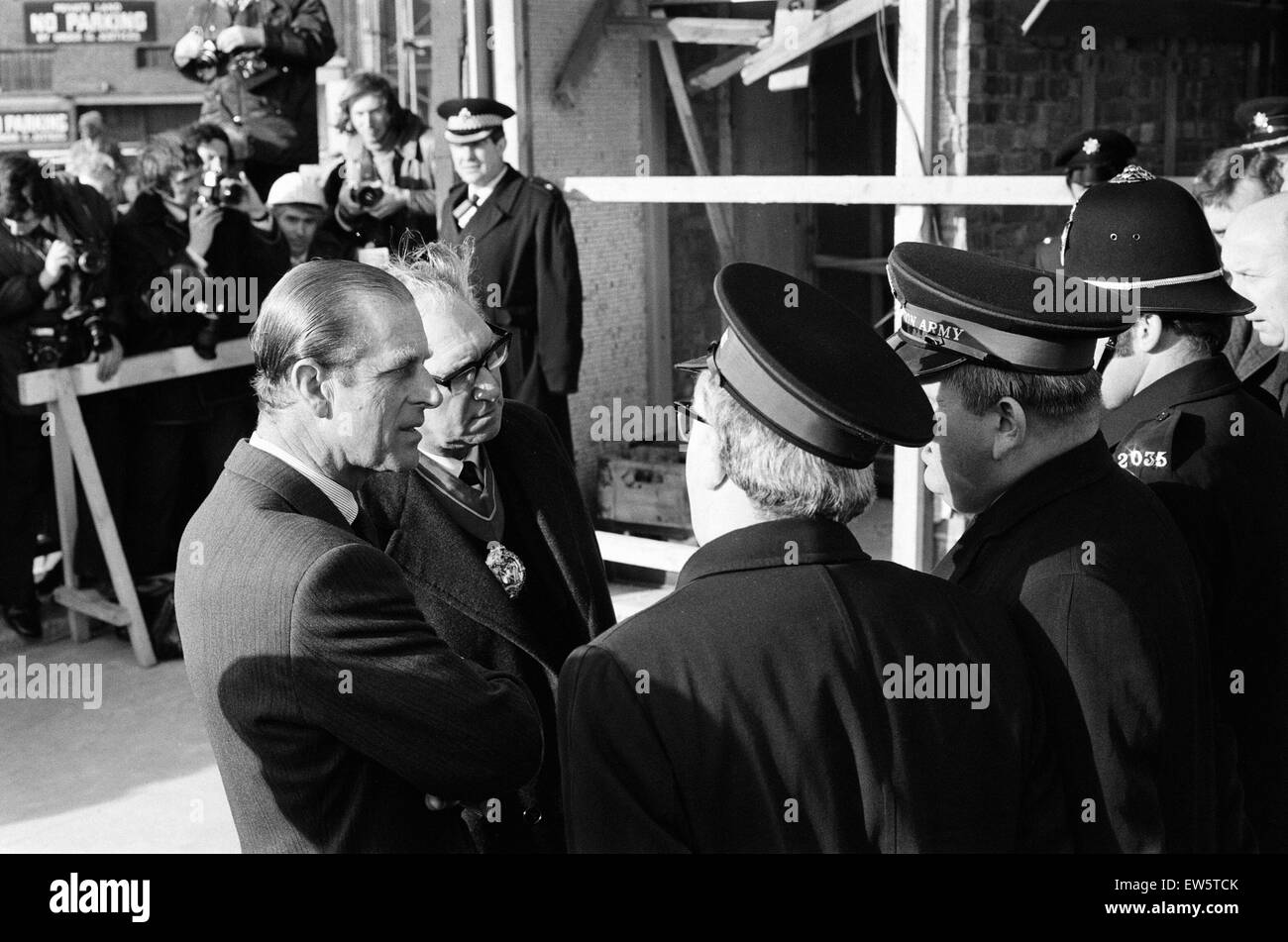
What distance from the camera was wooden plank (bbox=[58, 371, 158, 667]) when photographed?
18.5 feet

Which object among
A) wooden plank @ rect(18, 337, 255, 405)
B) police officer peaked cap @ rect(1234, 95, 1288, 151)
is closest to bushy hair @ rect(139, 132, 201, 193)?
wooden plank @ rect(18, 337, 255, 405)

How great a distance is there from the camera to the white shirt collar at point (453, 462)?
267cm

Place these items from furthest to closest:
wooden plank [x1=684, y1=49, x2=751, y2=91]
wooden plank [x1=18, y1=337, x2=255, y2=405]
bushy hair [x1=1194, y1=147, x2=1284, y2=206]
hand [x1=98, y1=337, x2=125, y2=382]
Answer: wooden plank [x1=684, y1=49, x2=751, y2=91], hand [x1=98, y1=337, x2=125, y2=382], wooden plank [x1=18, y1=337, x2=255, y2=405], bushy hair [x1=1194, y1=147, x2=1284, y2=206]

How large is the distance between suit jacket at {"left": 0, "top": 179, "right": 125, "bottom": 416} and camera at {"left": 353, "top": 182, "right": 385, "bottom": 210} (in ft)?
4.44

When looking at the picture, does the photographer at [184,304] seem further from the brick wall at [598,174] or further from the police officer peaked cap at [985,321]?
the police officer peaked cap at [985,321]

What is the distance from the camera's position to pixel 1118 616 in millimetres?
1957

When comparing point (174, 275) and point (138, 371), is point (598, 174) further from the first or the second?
point (138, 371)

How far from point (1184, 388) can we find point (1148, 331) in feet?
0.39

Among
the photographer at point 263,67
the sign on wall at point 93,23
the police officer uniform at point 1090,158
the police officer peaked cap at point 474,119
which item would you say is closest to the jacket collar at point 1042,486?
the police officer uniform at point 1090,158

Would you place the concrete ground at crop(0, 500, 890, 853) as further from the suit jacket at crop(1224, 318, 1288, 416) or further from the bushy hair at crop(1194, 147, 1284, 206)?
the bushy hair at crop(1194, 147, 1284, 206)

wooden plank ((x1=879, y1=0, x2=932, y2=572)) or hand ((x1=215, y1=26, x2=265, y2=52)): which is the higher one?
hand ((x1=215, y1=26, x2=265, y2=52))

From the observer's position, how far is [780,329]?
1782 mm

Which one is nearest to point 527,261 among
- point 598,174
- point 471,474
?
point 598,174
